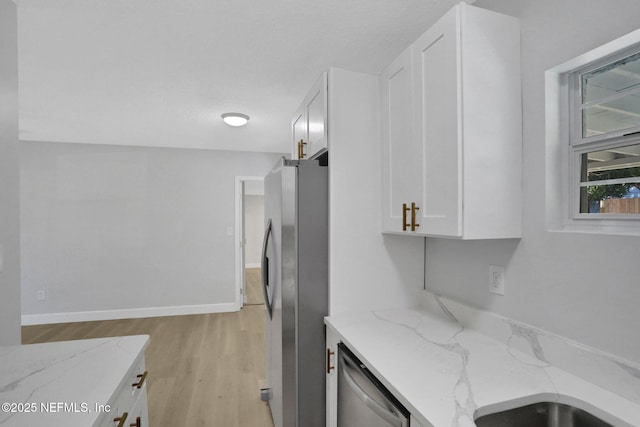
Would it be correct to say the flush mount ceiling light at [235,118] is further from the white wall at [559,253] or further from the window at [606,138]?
the window at [606,138]

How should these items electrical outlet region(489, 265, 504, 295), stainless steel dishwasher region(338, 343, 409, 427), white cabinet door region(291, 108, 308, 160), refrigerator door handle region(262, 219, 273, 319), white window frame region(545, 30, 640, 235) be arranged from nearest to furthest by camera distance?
stainless steel dishwasher region(338, 343, 409, 427) → white window frame region(545, 30, 640, 235) → electrical outlet region(489, 265, 504, 295) → refrigerator door handle region(262, 219, 273, 319) → white cabinet door region(291, 108, 308, 160)

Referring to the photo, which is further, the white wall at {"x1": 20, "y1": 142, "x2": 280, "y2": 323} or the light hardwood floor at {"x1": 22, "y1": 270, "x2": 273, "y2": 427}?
the white wall at {"x1": 20, "y1": 142, "x2": 280, "y2": 323}

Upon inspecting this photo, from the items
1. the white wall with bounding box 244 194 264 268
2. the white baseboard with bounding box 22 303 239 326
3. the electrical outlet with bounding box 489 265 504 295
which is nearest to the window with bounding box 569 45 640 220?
the electrical outlet with bounding box 489 265 504 295

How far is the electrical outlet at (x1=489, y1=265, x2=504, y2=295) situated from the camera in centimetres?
139

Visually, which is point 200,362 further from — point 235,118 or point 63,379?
point 235,118

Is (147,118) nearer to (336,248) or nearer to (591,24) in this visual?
(336,248)

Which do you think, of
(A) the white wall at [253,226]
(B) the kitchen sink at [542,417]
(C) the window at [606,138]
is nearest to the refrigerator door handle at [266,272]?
(B) the kitchen sink at [542,417]

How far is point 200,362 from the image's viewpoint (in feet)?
10.1

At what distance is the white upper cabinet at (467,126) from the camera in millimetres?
1187

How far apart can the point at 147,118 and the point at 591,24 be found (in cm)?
354

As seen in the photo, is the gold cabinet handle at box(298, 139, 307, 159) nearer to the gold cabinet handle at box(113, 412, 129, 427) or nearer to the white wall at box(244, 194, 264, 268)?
the gold cabinet handle at box(113, 412, 129, 427)

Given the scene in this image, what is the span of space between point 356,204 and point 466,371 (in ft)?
3.01

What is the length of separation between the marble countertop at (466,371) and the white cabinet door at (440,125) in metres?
0.48

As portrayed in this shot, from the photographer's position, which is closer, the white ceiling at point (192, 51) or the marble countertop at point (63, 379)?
the marble countertop at point (63, 379)
